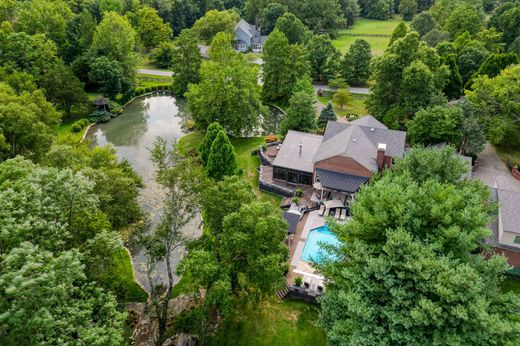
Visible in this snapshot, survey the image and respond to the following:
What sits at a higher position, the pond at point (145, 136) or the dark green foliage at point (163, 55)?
the dark green foliage at point (163, 55)

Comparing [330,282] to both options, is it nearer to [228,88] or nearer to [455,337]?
[455,337]

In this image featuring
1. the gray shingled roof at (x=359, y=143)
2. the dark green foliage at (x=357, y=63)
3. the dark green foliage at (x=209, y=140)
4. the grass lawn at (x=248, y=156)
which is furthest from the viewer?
the dark green foliage at (x=357, y=63)

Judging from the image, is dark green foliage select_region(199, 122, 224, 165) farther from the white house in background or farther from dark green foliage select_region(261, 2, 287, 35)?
dark green foliage select_region(261, 2, 287, 35)

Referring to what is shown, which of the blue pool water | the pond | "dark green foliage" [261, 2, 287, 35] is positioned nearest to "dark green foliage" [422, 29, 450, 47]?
"dark green foliage" [261, 2, 287, 35]

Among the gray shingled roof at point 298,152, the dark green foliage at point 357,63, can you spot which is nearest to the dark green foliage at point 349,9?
the dark green foliage at point 357,63

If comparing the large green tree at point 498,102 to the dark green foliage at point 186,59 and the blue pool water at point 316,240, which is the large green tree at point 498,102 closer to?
the blue pool water at point 316,240

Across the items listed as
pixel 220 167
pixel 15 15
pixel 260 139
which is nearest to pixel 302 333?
pixel 220 167
